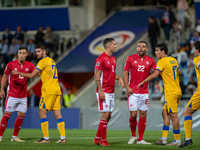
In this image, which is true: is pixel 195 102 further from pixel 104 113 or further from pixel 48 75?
pixel 48 75

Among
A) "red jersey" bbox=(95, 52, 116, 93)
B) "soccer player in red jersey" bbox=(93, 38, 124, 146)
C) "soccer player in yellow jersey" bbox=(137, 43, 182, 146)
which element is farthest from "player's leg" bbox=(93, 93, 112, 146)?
"soccer player in yellow jersey" bbox=(137, 43, 182, 146)

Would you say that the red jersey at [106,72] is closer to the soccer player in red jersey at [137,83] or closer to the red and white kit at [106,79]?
the red and white kit at [106,79]

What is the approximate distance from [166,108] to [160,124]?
25.7 ft

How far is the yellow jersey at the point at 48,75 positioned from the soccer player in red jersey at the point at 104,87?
3.68 feet

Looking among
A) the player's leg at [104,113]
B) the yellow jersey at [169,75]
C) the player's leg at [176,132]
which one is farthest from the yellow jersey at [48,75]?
the player's leg at [176,132]

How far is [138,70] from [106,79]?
940 millimetres

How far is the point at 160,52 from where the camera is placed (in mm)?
10188

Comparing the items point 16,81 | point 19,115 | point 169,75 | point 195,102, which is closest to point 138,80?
point 169,75

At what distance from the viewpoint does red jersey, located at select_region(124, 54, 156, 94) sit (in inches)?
404


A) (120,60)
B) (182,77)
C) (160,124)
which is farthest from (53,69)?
(120,60)

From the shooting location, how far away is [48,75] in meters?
10.2

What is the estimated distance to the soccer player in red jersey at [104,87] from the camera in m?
9.61

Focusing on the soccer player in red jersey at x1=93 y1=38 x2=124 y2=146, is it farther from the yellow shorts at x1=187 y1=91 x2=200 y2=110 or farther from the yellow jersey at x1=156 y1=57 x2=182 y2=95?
the yellow shorts at x1=187 y1=91 x2=200 y2=110

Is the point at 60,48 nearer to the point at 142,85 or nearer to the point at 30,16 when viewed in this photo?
the point at 30,16
